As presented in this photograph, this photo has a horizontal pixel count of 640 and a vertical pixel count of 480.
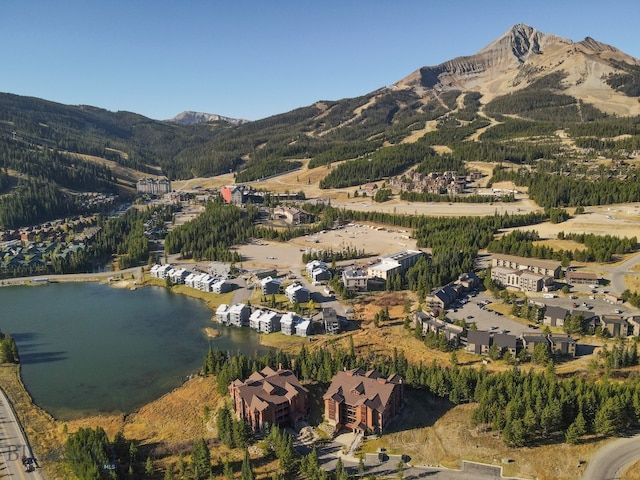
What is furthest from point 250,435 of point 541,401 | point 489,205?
point 489,205

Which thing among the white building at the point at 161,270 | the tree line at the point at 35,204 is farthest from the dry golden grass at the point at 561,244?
the tree line at the point at 35,204

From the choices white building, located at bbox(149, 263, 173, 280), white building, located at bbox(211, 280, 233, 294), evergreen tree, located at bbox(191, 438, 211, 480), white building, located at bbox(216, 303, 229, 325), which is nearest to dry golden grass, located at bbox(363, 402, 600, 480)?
evergreen tree, located at bbox(191, 438, 211, 480)

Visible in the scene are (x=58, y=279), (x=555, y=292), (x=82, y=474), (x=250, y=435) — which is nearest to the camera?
(x=82, y=474)

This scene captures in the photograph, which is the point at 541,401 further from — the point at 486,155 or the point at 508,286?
the point at 486,155

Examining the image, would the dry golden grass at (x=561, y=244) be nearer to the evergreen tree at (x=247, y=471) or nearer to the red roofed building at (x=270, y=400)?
the red roofed building at (x=270, y=400)

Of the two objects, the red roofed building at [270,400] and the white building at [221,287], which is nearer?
the red roofed building at [270,400]
